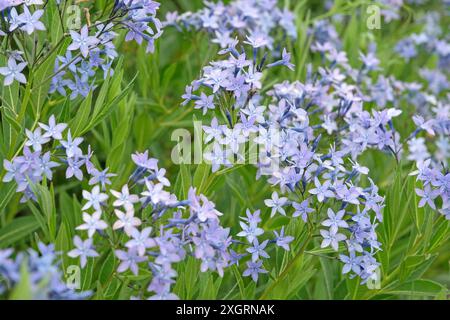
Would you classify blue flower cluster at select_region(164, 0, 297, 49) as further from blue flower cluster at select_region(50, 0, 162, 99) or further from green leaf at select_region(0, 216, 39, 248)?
green leaf at select_region(0, 216, 39, 248)

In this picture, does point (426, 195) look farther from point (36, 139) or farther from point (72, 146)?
point (36, 139)

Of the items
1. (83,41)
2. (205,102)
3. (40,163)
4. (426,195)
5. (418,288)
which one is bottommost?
(418,288)

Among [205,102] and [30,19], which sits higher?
→ [30,19]

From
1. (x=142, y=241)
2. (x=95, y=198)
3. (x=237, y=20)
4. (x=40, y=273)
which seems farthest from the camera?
(x=237, y=20)

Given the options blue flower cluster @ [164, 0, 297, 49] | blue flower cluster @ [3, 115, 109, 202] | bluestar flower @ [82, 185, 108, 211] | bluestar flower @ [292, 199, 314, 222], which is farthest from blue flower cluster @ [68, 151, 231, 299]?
blue flower cluster @ [164, 0, 297, 49]

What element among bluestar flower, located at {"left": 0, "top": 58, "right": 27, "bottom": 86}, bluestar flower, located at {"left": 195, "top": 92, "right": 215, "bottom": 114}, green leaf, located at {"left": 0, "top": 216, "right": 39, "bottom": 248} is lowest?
green leaf, located at {"left": 0, "top": 216, "right": 39, "bottom": 248}

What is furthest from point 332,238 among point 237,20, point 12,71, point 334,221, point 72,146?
point 237,20

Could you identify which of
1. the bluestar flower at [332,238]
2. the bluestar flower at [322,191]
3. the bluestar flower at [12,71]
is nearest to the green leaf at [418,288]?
the bluestar flower at [332,238]

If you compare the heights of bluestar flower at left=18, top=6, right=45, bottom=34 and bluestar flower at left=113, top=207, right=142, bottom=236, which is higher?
bluestar flower at left=18, top=6, right=45, bottom=34

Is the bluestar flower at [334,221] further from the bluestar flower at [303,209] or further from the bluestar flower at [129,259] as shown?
the bluestar flower at [129,259]

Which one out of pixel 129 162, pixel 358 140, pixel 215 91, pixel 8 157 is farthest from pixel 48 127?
pixel 358 140

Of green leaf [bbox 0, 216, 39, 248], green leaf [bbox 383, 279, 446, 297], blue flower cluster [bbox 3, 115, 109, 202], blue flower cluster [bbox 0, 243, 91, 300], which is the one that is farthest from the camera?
green leaf [bbox 0, 216, 39, 248]

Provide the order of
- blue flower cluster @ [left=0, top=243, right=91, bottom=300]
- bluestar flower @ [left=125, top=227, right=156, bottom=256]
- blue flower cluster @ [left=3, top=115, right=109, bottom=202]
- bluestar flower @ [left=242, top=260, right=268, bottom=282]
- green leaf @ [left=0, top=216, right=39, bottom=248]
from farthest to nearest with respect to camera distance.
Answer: green leaf @ [left=0, top=216, right=39, bottom=248] < bluestar flower @ [left=242, top=260, right=268, bottom=282] < blue flower cluster @ [left=3, top=115, right=109, bottom=202] < bluestar flower @ [left=125, top=227, right=156, bottom=256] < blue flower cluster @ [left=0, top=243, right=91, bottom=300]
